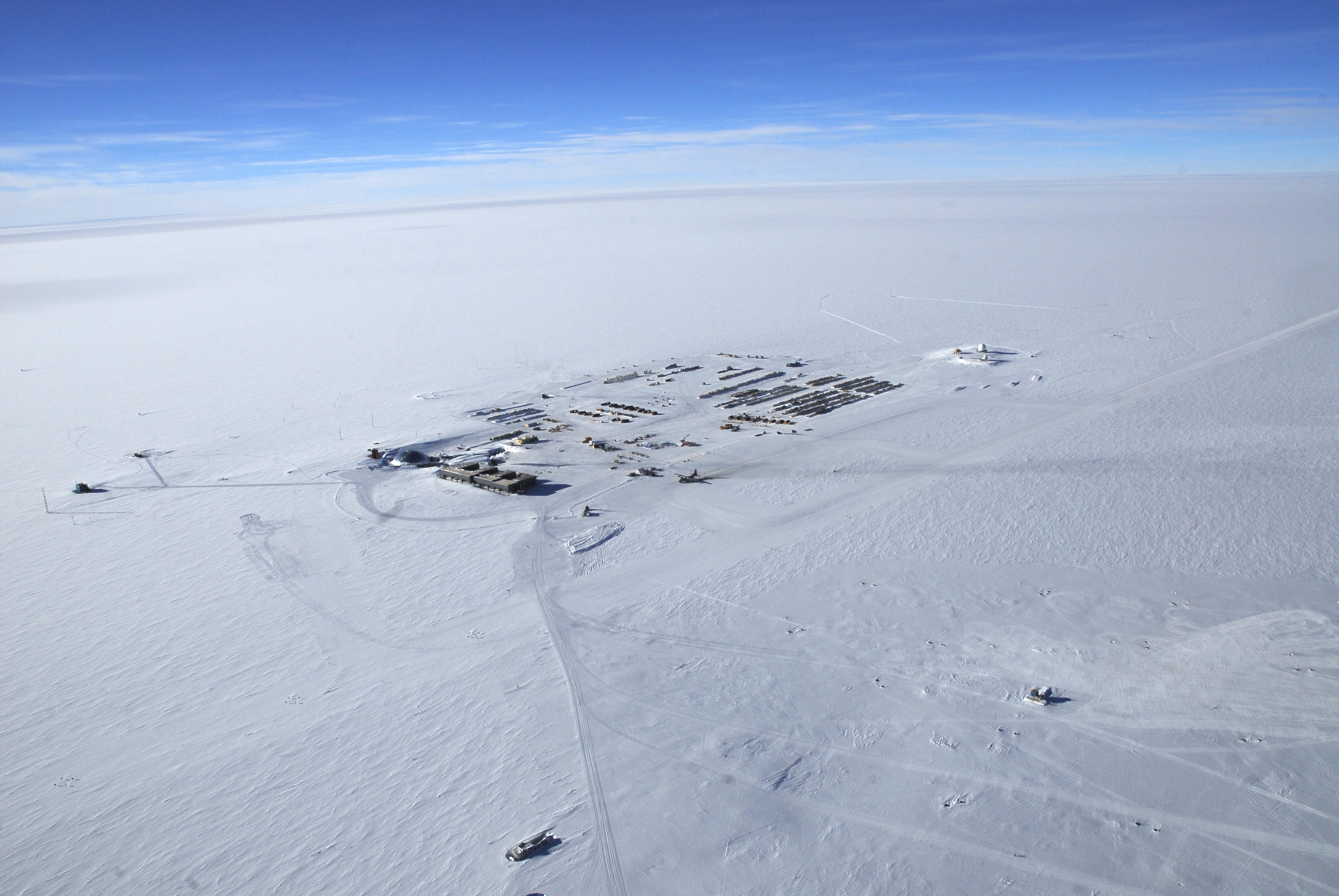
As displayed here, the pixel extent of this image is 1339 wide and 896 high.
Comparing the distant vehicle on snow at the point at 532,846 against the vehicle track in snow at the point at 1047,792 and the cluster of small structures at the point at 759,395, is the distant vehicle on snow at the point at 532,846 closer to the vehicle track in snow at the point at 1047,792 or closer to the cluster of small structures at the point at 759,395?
the vehicle track in snow at the point at 1047,792

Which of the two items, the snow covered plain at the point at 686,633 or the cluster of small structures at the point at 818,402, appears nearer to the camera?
the snow covered plain at the point at 686,633

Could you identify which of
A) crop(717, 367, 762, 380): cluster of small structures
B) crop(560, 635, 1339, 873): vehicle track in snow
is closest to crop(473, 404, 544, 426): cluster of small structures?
crop(717, 367, 762, 380): cluster of small structures

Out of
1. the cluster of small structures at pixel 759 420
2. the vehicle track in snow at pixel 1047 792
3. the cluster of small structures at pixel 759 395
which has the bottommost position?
the vehicle track in snow at pixel 1047 792

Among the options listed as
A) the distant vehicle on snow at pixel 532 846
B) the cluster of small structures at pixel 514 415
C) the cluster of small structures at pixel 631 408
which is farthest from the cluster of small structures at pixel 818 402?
the distant vehicle on snow at pixel 532 846

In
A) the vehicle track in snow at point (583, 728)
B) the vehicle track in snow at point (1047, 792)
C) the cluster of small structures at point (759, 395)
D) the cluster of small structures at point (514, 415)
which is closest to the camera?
the vehicle track in snow at point (583, 728)

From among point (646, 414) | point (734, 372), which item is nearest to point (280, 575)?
point (646, 414)

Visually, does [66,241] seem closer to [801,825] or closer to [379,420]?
[379,420]

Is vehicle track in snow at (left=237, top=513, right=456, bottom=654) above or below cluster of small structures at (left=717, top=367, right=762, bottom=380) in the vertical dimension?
below

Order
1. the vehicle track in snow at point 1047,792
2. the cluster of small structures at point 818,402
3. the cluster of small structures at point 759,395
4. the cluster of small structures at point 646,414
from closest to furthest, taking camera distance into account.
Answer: the vehicle track in snow at point 1047,792 < the cluster of small structures at point 646,414 < the cluster of small structures at point 818,402 < the cluster of small structures at point 759,395

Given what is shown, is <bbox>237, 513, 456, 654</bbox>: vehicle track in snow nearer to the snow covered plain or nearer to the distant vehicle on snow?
the snow covered plain
